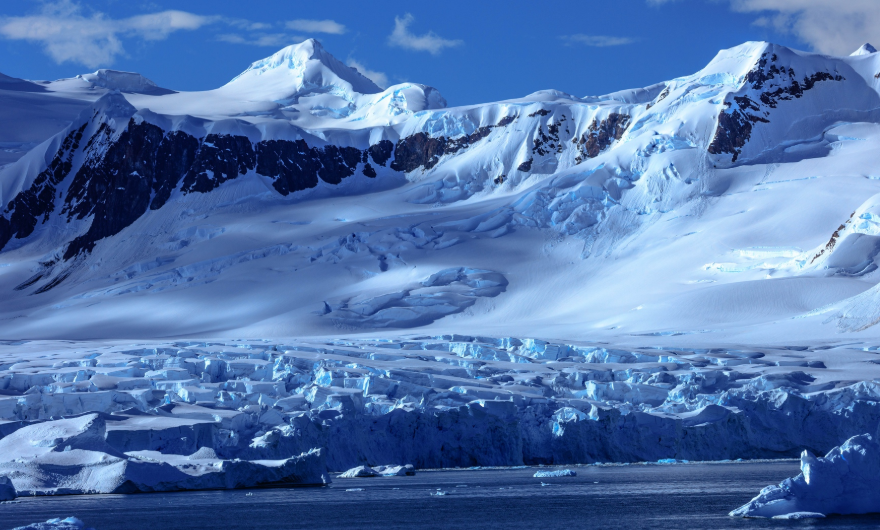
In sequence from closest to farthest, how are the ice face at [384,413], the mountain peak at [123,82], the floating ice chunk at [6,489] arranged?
the floating ice chunk at [6,489] → the ice face at [384,413] → the mountain peak at [123,82]

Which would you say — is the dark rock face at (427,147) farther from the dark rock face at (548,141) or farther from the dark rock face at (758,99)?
the dark rock face at (758,99)

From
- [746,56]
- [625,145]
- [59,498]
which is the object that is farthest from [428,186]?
[59,498]

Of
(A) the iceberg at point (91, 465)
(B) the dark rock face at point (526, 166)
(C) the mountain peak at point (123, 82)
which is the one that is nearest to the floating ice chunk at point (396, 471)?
(A) the iceberg at point (91, 465)

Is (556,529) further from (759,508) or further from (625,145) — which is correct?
(625,145)

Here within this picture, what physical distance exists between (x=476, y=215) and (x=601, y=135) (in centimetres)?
1766

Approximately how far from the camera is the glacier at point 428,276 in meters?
36.8

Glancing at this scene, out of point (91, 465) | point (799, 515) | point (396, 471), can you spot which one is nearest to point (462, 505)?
point (396, 471)

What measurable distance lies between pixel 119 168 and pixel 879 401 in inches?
3641

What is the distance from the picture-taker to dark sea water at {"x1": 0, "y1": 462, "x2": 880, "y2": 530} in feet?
84.8

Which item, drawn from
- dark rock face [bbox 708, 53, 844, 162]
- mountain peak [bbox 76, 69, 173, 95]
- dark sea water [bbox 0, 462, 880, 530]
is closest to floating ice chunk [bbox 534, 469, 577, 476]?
dark sea water [bbox 0, 462, 880, 530]

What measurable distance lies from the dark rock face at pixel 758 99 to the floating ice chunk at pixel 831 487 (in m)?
72.8

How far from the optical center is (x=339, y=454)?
1430 inches

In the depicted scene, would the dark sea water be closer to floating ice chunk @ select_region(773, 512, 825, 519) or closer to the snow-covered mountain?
floating ice chunk @ select_region(773, 512, 825, 519)

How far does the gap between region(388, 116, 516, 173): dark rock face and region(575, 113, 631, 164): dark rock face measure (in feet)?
29.8
